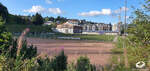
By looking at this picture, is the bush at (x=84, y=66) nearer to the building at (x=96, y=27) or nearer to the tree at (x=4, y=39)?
the tree at (x=4, y=39)

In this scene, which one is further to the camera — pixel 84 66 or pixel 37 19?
pixel 37 19

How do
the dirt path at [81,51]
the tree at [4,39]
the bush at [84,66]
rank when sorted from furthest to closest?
the dirt path at [81,51] → the tree at [4,39] → the bush at [84,66]

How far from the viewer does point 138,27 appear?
4.09 metres

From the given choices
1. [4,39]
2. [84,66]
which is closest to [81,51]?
[4,39]

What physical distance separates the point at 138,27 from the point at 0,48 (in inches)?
160

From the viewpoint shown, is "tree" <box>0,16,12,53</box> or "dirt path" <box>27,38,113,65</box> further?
"dirt path" <box>27,38,113,65</box>

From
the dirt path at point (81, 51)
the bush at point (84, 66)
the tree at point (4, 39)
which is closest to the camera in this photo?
the bush at point (84, 66)

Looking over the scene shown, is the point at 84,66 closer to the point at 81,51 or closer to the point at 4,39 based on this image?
the point at 4,39

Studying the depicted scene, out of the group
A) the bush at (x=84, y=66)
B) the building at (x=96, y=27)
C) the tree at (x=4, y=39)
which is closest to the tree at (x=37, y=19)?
the building at (x=96, y=27)

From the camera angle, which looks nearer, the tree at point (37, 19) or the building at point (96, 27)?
the tree at point (37, 19)

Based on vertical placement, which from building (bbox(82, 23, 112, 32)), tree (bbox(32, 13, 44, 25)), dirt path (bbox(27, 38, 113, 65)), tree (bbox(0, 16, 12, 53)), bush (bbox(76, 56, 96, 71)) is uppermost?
tree (bbox(32, 13, 44, 25))

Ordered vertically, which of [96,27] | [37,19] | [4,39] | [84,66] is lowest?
[84,66]

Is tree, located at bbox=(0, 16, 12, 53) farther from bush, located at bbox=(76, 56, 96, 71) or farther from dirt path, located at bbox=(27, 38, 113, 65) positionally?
bush, located at bbox=(76, 56, 96, 71)

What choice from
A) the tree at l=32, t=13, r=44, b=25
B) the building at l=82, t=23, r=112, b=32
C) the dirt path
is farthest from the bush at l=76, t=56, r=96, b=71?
the building at l=82, t=23, r=112, b=32
